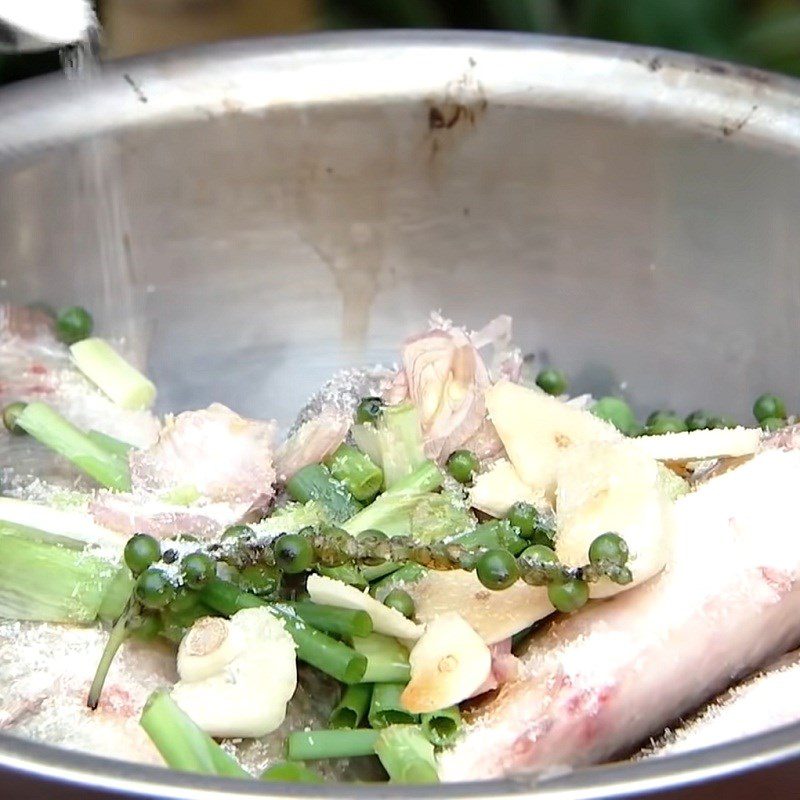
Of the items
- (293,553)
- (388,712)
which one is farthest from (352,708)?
(293,553)

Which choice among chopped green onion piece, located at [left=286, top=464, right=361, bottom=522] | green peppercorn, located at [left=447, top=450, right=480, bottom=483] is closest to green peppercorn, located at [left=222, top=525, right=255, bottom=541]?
chopped green onion piece, located at [left=286, top=464, right=361, bottom=522]

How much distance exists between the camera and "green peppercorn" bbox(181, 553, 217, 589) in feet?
3.07

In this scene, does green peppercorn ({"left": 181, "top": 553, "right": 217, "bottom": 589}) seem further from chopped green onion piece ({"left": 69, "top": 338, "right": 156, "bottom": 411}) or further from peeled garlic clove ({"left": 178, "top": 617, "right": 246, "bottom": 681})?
chopped green onion piece ({"left": 69, "top": 338, "right": 156, "bottom": 411})

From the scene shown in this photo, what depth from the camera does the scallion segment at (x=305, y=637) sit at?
0.91 meters

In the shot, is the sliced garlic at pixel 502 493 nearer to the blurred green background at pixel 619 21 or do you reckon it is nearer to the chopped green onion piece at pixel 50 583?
the chopped green onion piece at pixel 50 583

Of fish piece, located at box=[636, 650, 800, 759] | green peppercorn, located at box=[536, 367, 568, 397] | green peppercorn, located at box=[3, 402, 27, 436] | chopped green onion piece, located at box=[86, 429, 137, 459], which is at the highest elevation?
green peppercorn, located at box=[3, 402, 27, 436]

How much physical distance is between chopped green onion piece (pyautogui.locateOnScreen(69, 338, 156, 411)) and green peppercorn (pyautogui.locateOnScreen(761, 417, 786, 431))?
0.73 metres

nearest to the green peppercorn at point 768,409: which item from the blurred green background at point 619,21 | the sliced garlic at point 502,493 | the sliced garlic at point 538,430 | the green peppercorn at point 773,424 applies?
the green peppercorn at point 773,424

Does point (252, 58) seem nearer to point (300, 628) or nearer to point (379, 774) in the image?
point (300, 628)

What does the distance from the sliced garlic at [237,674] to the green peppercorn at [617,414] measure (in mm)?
535

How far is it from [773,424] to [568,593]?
1.32 feet

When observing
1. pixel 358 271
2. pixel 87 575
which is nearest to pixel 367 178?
pixel 358 271

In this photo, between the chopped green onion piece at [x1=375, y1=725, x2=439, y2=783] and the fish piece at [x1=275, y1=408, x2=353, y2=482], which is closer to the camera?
the chopped green onion piece at [x1=375, y1=725, x2=439, y2=783]

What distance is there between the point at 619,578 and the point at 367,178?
0.76 m
